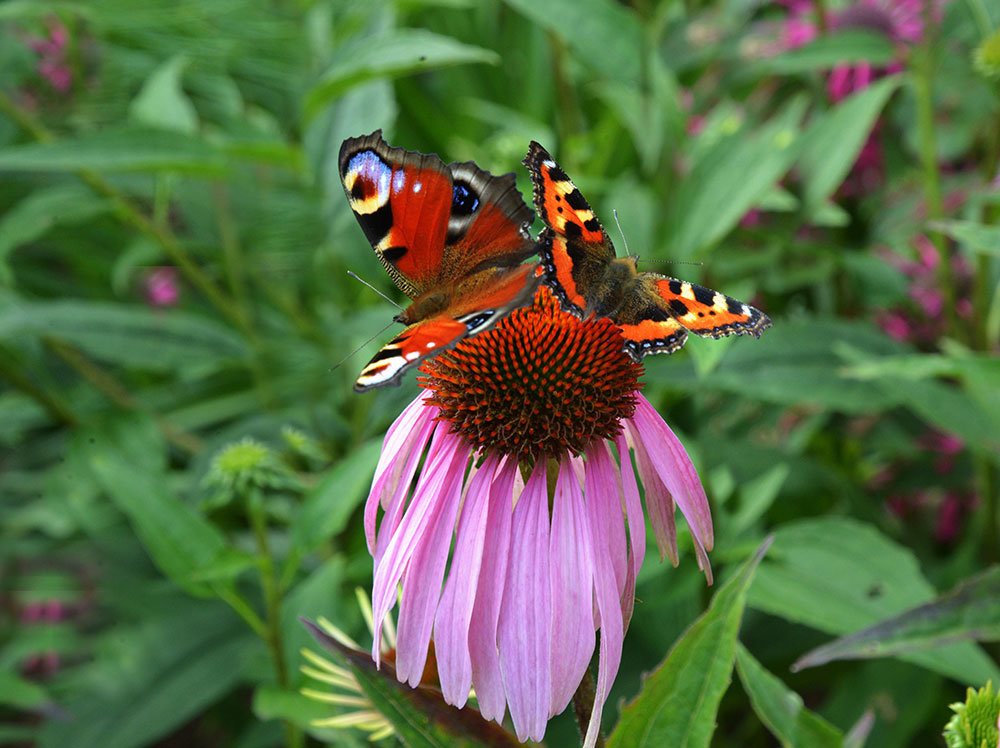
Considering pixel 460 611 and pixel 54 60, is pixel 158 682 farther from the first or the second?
pixel 54 60

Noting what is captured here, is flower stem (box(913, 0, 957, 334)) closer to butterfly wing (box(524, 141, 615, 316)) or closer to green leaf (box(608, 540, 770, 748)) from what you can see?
butterfly wing (box(524, 141, 615, 316))

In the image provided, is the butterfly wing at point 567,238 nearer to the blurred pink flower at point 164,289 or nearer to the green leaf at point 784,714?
the green leaf at point 784,714

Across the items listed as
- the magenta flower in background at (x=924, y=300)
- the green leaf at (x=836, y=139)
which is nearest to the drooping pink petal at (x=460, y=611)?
the green leaf at (x=836, y=139)

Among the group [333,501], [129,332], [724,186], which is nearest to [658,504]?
[333,501]

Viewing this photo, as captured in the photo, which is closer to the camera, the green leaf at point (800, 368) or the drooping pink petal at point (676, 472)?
the drooping pink petal at point (676, 472)

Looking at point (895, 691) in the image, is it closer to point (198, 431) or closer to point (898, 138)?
point (898, 138)
